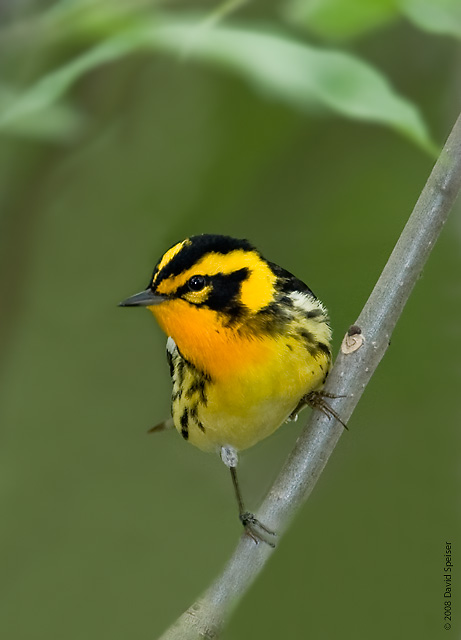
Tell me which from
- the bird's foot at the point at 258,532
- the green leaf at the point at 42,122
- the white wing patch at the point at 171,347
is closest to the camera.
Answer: the bird's foot at the point at 258,532

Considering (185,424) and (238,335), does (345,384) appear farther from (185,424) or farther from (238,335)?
(185,424)

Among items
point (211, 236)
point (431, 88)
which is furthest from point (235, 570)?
point (431, 88)

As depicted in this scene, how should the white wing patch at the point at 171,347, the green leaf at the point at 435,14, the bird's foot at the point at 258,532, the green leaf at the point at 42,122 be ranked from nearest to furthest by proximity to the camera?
the green leaf at the point at 435,14, the bird's foot at the point at 258,532, the green leaf at the point at 42,122, the white wing patch at the point at 171,347

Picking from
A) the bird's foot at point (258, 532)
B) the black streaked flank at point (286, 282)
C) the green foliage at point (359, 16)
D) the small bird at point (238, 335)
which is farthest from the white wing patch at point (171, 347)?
the green foliage at point (359, 16)

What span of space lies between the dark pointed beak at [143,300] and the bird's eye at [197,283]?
0.13 ft

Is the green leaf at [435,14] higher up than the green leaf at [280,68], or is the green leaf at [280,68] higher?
the green leaf at [435,14]

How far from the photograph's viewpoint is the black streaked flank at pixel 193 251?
971 millimetres

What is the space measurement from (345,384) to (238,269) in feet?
0.66

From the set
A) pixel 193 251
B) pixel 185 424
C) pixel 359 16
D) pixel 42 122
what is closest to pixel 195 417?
pixel 185 424

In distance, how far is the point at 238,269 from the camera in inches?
40.2

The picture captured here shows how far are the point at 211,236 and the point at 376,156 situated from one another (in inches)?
24.4

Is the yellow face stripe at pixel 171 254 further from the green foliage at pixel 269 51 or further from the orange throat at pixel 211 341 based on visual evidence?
the green foliage at pixel 269 51

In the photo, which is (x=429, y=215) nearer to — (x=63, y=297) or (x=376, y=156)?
(x=376, y=156)

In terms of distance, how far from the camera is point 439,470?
1.24 meters
